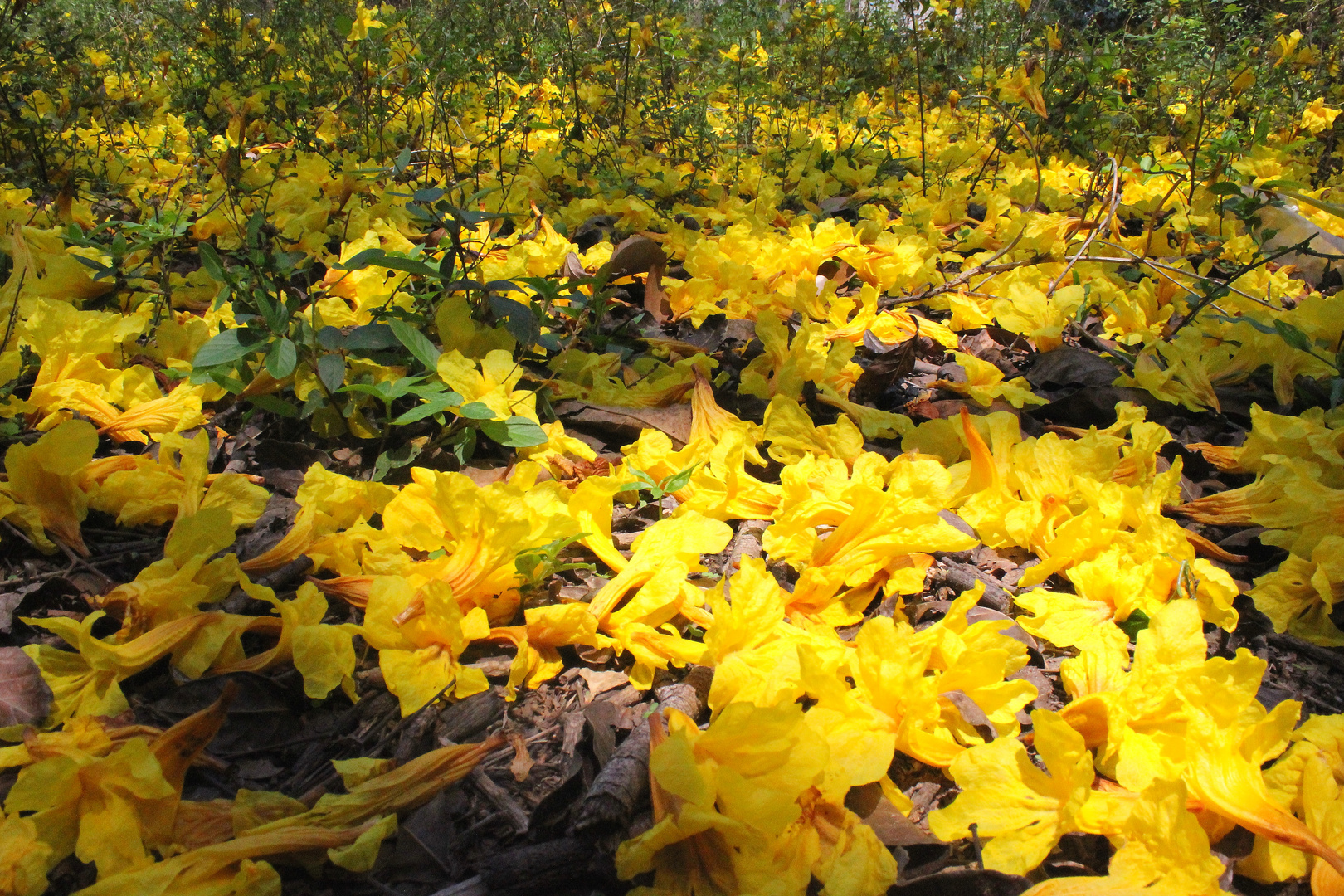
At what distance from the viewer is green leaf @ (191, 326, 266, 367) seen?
1730 millimetres

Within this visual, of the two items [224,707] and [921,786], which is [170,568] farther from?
[921,786]

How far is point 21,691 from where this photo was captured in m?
1.25

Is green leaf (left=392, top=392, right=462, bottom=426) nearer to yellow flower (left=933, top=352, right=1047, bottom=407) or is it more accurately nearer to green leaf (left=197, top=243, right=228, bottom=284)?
green leaf (left=197, top=243, right=228, bottom=284)

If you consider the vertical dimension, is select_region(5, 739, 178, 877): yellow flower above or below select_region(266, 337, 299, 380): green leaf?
below

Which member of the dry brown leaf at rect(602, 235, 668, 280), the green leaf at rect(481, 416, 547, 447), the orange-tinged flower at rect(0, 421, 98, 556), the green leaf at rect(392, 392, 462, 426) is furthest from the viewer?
the dry brown leaf at rect(602, 235, 668, 280)

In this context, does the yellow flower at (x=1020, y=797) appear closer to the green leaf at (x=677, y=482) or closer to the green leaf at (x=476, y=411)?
the green leaf at (x=677, y=482)

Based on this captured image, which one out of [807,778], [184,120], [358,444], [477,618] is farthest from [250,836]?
[184,120]

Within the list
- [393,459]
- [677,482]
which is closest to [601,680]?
[677,482]

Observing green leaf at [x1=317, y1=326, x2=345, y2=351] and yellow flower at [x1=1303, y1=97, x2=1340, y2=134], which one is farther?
yellow flower at [x1=1303, y1=97, x2=1340, y2=134]

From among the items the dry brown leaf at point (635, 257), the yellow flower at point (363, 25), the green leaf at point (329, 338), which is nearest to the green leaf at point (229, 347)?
the green leaf at point (329, 338)

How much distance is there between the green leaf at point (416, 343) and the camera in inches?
72.7

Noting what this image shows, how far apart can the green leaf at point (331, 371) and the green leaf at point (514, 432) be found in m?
0.32

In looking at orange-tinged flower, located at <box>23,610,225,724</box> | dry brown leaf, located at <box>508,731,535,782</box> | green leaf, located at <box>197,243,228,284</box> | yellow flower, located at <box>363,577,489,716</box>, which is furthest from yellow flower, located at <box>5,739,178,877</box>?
green leaf, located at <box>197,243,228,284</box>

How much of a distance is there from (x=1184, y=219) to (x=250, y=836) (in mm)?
3660
